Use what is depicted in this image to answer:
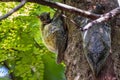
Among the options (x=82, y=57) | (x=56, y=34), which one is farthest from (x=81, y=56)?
(x=56, y=34)

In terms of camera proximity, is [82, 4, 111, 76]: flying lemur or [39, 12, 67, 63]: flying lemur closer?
[82, 4, 111, 76]: flying lemur

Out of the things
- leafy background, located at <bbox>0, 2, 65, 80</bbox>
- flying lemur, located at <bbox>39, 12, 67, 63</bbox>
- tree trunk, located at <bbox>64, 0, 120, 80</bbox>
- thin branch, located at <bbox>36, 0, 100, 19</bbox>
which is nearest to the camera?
thin branch, located at <bbox>36, 0, 100, 19</bbox>

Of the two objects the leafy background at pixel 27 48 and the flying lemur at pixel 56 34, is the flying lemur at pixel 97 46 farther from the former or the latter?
the leafy background at pixel 27 48

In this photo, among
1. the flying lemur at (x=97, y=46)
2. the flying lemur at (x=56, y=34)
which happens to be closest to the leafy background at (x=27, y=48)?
the flying lemur at (x=56, y=34)

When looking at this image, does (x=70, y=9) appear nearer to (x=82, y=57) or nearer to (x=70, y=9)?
(x=70, y=9)

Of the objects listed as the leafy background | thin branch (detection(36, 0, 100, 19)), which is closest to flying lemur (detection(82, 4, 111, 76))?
thin branch (detection(36, 0, 100, 19))

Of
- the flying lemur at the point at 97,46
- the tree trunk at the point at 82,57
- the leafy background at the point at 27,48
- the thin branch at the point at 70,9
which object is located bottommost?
the leafy background at the point at 27,48

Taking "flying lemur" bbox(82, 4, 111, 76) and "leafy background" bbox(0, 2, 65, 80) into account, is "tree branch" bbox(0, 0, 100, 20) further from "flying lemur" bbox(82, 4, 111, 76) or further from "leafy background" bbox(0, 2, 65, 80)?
"leafy background" bbox(0, 2, 65, 80)
